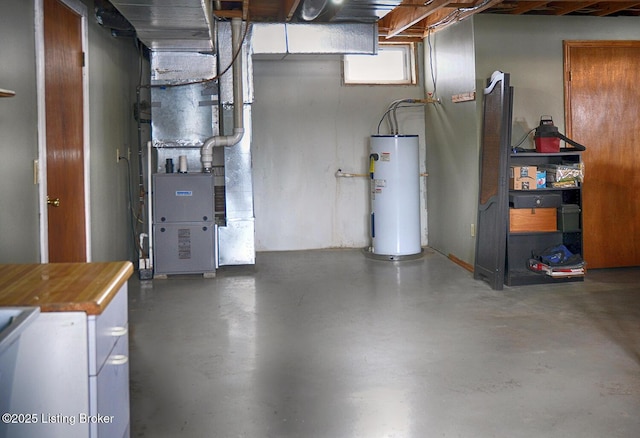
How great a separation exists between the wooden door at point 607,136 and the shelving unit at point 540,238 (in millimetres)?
526

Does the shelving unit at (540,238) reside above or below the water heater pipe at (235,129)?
below

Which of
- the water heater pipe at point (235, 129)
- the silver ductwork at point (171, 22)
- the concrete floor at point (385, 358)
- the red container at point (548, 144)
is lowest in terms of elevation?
the concrete floor at point (385, 358)

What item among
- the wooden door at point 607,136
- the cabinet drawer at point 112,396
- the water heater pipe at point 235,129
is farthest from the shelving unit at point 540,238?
the cabinet drawer at point 112,396

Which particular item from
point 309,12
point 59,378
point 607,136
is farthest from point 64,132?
point 607,136

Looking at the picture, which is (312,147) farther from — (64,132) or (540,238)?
(64,132)

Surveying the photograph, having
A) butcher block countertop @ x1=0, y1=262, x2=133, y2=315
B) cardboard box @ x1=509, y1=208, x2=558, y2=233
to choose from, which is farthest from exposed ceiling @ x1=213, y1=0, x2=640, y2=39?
butcher block countertop @ x1=0, y1=262, x2=133, y2=315

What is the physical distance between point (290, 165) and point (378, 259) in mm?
1596

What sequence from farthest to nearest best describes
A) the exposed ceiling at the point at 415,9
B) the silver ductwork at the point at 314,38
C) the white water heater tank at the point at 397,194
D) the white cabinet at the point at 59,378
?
the white water heater tank at the point at 397,194 < the silver ductwork at the point at 314,38 < the exposed ceiling at the point at 415,9 < the white cabinet at the point at 59,378

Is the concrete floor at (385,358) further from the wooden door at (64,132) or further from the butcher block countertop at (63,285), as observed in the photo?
the butcher block countertop at (63,285)

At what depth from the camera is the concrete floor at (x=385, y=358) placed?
305 centimetres

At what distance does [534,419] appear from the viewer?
119 inches

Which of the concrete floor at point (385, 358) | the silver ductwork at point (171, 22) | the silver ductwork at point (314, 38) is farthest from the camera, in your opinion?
the silver ductwork at point (314, 38)

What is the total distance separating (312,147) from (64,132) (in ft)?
12.6

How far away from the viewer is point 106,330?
1.99 meters
